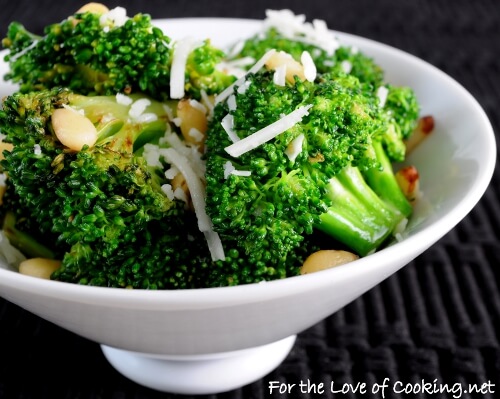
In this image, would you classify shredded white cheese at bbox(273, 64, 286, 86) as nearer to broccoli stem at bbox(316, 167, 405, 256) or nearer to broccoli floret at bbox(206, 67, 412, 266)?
broccoli floret at bbox(206, 67, 412, 266)

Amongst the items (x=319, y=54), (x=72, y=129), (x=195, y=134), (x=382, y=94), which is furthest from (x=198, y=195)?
(x=319, y=54)

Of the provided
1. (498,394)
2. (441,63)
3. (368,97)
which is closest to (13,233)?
(368,97)

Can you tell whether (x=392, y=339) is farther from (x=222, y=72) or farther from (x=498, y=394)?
(x=222, y=72)

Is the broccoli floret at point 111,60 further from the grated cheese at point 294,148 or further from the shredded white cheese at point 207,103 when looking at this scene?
the grated cheese at point 294,148

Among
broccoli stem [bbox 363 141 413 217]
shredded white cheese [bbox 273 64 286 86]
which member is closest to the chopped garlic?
shredded white cheese [bbox 273 64 286 86]

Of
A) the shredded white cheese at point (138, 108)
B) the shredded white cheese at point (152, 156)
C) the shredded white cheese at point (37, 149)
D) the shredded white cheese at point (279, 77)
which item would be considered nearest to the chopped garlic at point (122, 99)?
the shredded white cheese at point (138, 108)

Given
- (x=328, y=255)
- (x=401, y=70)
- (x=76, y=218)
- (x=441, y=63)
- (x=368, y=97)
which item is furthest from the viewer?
(x=441, y=63)
